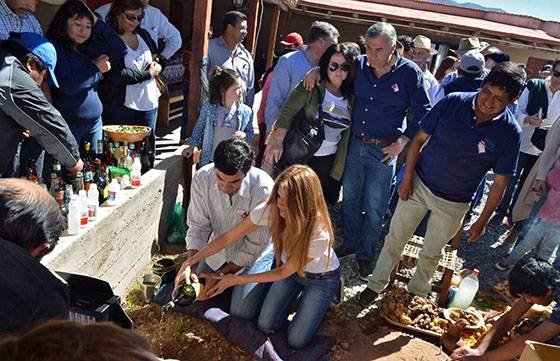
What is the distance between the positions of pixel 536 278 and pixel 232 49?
3.87m

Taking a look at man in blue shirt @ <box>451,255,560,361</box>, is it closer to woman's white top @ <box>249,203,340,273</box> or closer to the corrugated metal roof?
woman's white top @ <box>249,203,340,273</box>

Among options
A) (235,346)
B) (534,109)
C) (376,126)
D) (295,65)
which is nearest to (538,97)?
(534,109)

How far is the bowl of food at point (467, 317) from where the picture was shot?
337 centimetres

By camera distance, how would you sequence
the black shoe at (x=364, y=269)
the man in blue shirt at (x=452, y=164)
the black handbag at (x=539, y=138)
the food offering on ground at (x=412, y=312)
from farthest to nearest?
1. the black handbag at (x=539, y=138)
2. the black shoe at (x=364, y=269)
3. the food offering on ground at (x=412, y=312)
4. the man in blue shirt at (x=452, y=164)

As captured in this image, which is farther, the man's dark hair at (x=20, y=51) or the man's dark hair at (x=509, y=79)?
the man's dark hair at (x=509, y=79)

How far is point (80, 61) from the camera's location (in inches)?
136

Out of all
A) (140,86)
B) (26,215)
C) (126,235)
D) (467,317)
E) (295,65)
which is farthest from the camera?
(295,65)

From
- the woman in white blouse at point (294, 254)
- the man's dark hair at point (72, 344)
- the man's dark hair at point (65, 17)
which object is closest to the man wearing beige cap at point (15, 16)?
the man's dark hair at point (65, 17)

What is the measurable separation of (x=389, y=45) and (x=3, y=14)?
289 centimetres

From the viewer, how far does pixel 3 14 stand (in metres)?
3.00

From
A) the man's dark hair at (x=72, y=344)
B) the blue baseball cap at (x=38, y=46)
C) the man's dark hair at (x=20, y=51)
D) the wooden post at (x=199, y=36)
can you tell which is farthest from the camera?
the wooden post at (x=199, y=36)

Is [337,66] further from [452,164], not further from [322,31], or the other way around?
[452,164]

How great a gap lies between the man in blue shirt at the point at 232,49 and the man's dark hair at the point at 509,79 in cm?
270

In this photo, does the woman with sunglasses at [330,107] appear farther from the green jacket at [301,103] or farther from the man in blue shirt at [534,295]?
the man in blue shirt at [534,295]
